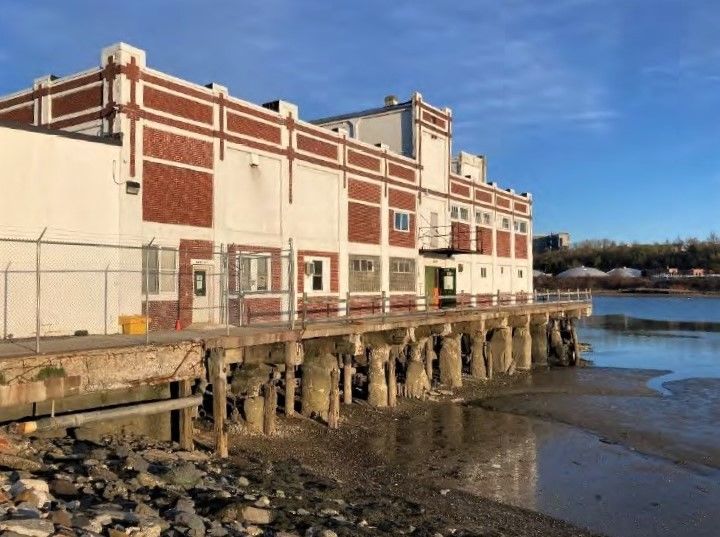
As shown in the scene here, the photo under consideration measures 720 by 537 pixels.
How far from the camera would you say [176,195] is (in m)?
18.9

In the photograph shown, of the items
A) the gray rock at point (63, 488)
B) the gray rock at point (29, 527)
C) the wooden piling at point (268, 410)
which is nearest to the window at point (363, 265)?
the wooden piling at point (268, 410)

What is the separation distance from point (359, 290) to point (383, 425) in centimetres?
871

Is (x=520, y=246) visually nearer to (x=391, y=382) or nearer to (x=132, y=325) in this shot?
(x=391, y=382)

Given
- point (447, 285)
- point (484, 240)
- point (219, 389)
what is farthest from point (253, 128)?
point (484, 240)

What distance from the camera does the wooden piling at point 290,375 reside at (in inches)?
627

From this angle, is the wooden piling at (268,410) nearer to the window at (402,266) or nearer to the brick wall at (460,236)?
the window at (402,266)

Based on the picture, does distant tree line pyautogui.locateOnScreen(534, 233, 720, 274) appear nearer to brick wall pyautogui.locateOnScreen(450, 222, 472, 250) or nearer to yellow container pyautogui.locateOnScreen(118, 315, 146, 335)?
brick wall pyautogui.locateOnScreen(450, 222, 472, 250)

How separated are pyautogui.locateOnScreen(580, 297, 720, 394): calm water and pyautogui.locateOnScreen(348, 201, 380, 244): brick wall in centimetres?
1373

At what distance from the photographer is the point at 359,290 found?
26625 millimetres

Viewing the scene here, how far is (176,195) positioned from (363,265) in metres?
9.83

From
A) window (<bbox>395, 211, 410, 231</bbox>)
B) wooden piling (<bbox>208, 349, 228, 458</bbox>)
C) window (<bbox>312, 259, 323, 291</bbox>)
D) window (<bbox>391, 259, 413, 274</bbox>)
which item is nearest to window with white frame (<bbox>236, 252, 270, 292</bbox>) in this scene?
window (<bbox>312, 259, 323, 291</bbox>)

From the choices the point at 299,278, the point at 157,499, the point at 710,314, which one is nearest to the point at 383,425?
the point at 299,278

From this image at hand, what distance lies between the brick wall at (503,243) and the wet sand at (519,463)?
16407 mm

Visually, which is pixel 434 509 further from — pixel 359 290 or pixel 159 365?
pixel 359 290
